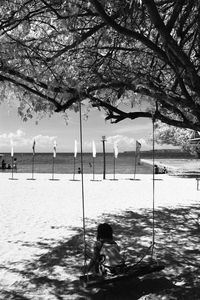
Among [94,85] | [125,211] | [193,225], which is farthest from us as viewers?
[125,211]

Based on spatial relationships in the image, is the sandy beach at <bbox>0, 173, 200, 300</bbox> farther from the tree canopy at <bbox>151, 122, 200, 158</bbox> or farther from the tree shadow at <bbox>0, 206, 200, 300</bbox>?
the tree canopy at <bbox>151, 122, 200, 158</bbox>

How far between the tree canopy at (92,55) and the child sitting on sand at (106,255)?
263cm

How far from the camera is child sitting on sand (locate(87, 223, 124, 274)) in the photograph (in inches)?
232

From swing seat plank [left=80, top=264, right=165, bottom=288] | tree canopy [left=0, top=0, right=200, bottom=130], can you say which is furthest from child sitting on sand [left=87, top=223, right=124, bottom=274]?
tree canopy [left=0, top=0, right=200, bottom=130]

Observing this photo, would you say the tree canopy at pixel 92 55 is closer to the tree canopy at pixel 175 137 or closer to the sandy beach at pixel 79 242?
the sandy beach at pixel 79 242

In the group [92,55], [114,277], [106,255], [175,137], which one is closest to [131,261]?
[106,255]

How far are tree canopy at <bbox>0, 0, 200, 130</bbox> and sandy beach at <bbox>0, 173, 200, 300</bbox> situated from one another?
133 inches

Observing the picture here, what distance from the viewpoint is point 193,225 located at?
461 inches

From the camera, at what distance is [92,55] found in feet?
31.5

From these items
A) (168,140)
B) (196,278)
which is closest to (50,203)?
(196,278)

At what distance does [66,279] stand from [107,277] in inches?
60.1

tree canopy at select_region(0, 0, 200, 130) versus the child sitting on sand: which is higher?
tree canopy at select_region(0, 0, 200, 130)

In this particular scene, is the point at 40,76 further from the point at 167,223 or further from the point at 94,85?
the point at 167,223

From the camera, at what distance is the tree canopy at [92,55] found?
6640mm
